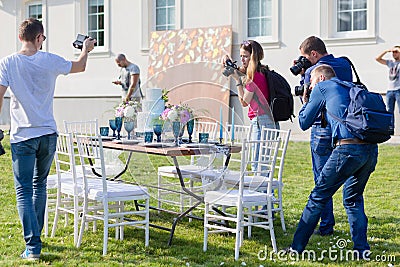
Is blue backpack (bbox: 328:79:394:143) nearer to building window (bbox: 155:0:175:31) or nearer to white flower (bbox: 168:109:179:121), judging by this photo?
white flower (bbox: 168:109:179:121)

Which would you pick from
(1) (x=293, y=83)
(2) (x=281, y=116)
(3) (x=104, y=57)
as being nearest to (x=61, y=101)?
(3) (x=104, y=57)

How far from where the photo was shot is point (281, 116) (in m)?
7.43

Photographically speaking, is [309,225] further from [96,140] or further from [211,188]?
[96,140]

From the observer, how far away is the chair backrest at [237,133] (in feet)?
21.7

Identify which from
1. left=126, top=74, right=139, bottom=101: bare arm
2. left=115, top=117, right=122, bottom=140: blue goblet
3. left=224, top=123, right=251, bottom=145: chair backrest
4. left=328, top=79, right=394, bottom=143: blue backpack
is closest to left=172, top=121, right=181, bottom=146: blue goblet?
left=224, top=123, right=251, bottom=145: chair backrest

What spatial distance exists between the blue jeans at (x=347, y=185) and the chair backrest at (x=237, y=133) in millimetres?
1003

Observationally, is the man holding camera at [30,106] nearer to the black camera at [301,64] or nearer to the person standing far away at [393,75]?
the black camera at [301,64]

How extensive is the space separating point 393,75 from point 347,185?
830cm

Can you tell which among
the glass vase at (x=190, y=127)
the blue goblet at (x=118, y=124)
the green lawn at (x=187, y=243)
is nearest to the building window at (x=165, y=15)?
the green lawn at (x=187, y=243)

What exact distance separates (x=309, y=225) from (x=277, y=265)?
1.26 feet

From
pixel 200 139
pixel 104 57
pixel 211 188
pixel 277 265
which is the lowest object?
pixel 277 265

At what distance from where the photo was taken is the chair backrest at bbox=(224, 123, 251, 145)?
260 inches

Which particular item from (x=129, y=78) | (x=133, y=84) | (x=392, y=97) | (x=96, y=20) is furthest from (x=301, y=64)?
(x=96, y=20)

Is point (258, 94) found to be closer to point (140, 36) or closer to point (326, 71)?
point (326, 71)
